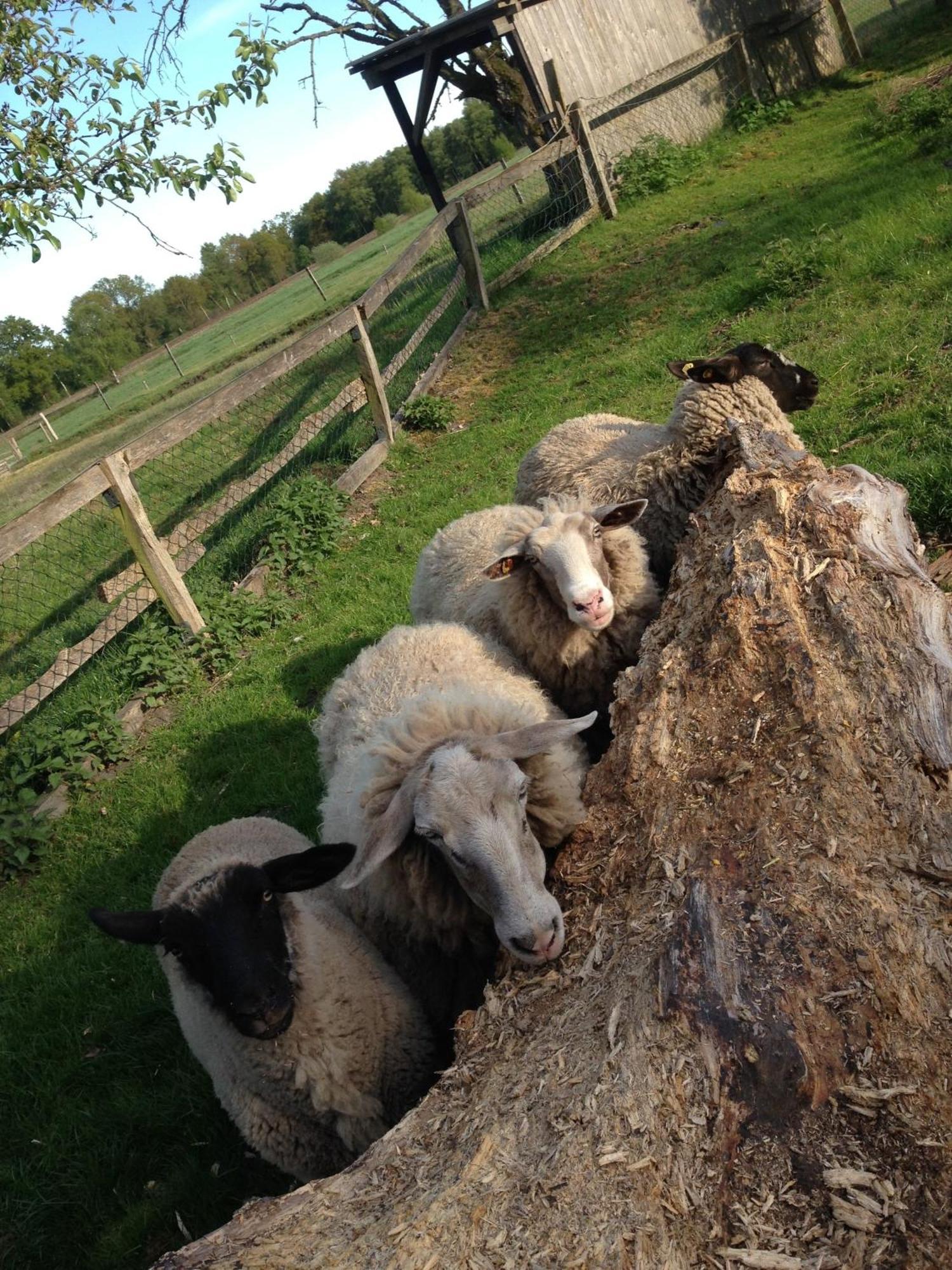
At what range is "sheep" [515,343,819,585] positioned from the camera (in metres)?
5.16

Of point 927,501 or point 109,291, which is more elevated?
point 109,291

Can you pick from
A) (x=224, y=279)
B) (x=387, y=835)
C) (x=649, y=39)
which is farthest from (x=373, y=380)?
(x=224, y=279)

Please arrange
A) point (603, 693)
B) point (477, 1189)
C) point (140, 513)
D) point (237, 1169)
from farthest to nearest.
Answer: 1. point (140, 513)
2. point (603, 693)
3. point (237, 1169)
4. point (477, 1189)

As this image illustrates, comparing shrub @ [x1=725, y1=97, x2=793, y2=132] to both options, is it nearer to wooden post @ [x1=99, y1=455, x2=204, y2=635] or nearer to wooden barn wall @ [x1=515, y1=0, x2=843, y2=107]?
wooden barn wall @ [x1=515, y1=0, x2=843, y2=107]

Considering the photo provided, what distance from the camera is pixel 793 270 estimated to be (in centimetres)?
977

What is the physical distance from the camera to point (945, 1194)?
64.1 inches

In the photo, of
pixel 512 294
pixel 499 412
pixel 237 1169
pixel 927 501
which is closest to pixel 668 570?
pixel 927 501

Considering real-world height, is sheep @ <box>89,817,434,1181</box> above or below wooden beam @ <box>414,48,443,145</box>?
below

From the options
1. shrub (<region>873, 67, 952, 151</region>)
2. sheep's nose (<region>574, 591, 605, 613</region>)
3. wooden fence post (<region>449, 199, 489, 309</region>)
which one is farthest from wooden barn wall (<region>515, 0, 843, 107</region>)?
sheep's nose (<region>574, 591, 605, 613</region>)

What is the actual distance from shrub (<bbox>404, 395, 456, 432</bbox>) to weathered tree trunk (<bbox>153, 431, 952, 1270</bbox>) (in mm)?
8939

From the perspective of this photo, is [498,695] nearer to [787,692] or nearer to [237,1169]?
[787,692]

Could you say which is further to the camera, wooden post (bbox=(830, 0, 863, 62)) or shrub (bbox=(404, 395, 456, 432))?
wooden post (bbox=(830, 0, 863, 62))

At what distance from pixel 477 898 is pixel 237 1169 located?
186cm

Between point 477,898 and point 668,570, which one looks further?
point 668,570
